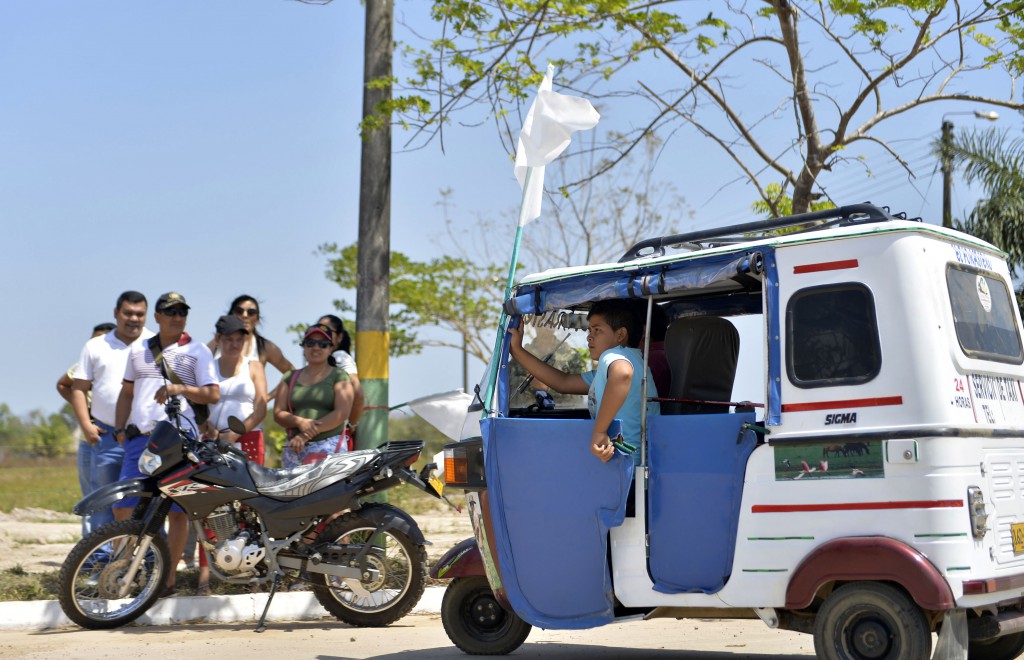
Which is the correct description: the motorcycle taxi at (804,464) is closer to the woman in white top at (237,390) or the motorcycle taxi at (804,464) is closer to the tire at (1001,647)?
the tire at (1001,647)

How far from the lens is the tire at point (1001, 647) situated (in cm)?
632

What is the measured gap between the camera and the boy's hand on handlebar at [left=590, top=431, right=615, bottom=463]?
5.85m

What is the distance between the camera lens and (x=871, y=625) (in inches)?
211

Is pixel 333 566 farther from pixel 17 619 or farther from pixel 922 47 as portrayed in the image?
pixel 922 47

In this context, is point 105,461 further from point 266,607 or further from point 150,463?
point 266,607

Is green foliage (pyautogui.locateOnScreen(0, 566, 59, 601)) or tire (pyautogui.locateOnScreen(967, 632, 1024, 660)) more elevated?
green foliage (pyautogui.locateOnScreen(0, 566, 59, 601))

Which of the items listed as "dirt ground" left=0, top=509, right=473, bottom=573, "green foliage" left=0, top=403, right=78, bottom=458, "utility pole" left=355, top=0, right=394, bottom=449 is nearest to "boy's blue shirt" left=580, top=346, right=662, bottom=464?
"dirt ground" left=0, top=509, right=473, bottom=573

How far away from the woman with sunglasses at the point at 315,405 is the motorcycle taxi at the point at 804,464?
8.51 feet

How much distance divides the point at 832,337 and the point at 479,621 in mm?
2673

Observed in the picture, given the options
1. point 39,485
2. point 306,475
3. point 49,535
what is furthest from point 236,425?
point 39,485

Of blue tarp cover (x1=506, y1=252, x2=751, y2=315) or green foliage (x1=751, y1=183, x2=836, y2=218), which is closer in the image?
blue tarp cover (x1=506, y1=252, x2=751, y2=315)

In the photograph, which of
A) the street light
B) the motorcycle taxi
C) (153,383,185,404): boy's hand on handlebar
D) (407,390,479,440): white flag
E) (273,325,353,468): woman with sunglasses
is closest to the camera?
the motorcycle taxi

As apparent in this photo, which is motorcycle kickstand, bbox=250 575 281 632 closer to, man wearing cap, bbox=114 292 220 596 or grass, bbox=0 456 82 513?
man wearing cap, bbox=114 292 220 596

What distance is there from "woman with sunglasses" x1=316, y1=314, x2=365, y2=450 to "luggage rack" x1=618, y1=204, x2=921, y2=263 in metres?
3.01
